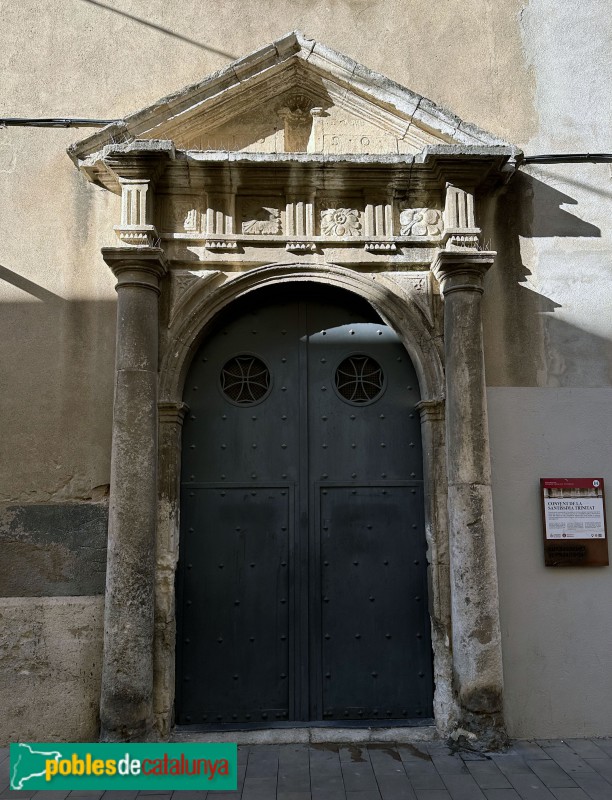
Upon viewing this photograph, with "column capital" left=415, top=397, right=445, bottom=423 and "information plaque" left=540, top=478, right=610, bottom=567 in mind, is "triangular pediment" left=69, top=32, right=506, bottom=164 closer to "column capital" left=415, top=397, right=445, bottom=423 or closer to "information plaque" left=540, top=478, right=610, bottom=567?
"column capital" left=415, top=397, right=445, bottom=423

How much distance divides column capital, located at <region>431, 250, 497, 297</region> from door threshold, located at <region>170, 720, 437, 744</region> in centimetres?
277

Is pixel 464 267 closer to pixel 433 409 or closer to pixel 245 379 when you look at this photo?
pixel 433 409

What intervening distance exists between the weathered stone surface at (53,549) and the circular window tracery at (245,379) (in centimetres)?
111

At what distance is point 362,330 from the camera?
4734mm

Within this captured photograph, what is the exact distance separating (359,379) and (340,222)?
3.51 ft

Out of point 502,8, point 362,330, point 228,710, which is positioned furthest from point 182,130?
point 228,710

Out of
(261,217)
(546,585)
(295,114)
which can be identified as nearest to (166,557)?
(261,217)

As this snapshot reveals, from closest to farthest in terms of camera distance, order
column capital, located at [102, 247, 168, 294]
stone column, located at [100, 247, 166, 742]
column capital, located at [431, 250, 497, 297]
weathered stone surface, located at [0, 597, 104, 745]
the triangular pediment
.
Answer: stone column, located at [100, 247, 166, 742]
weathered stone surface, located at [0, 597, 104, 745]
column capital, located at [102, 247, 168, 294]
column capital, located at [431, 250, 497, 297]
the triangular pediment

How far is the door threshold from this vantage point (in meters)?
4.16

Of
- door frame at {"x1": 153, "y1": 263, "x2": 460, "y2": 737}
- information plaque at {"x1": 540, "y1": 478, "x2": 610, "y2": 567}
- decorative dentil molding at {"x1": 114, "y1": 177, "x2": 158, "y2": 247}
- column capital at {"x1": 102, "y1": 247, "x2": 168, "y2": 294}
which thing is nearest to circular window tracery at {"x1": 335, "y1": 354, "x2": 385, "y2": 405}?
door frame at {"x1": 153, "y1": 263, "x2": 460, "y2": 737}

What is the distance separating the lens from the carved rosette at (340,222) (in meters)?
4.62

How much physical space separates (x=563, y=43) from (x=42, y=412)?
4.48 m

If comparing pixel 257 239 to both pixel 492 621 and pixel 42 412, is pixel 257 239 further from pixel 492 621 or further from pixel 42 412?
pixel 492 621

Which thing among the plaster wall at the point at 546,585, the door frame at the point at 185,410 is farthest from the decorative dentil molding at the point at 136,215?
the plaster wall at the point at 546,585
